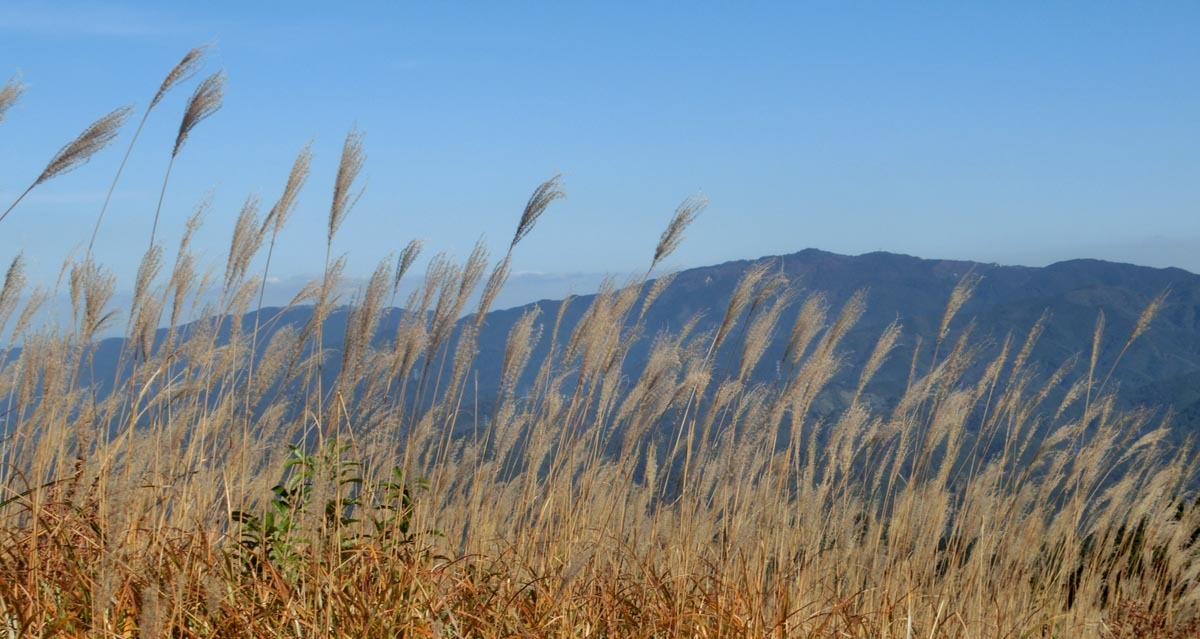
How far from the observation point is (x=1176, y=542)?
454 cm

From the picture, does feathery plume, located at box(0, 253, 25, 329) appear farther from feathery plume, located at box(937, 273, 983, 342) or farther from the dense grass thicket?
feathery plume, located at box(937, 273, 983, 342)

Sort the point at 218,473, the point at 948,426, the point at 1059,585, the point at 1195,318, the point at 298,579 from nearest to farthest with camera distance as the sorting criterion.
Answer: the point at 298,579 < the point at 218,473 < the point at 948,426 < the point at 1059,585 < the point at 1195,318

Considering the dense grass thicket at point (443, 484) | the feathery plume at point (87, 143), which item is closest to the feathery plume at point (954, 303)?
the dense grass thicket at point (443, 484)

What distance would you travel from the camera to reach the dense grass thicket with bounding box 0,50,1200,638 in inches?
89.5

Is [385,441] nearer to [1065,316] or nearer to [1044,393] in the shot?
[1044,393]

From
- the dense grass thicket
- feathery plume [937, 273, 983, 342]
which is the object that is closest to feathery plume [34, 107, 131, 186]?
the dense grass thicket

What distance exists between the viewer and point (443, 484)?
3111mm

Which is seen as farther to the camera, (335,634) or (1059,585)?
(1059,585)

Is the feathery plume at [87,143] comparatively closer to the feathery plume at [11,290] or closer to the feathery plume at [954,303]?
the feathery plume at [11,290]

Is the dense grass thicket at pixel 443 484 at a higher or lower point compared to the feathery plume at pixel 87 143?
lower

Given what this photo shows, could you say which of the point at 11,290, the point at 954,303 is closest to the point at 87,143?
the point at 11,290

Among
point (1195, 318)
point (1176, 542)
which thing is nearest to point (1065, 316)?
point (1195, 318)

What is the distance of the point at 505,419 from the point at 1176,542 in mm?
3370

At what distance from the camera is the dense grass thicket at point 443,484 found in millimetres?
2273
